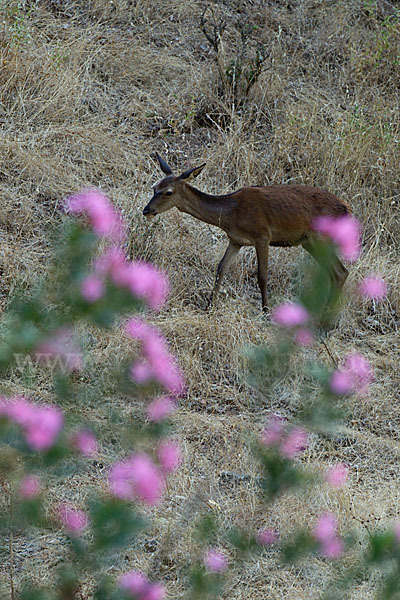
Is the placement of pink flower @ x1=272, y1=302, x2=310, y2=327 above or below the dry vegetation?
above

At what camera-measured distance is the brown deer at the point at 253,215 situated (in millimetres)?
6840

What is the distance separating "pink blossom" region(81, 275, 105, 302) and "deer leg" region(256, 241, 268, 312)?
505 centimetres

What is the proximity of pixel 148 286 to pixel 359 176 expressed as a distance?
631 cm

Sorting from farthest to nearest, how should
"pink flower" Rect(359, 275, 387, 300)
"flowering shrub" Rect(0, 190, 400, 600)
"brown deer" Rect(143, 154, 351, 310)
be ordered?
"pink flower" Rect(359, 275, 387, 300)
"brown deer" Rect(143, 154, 351, 310)
"flowering shrub" Rect(0, 190, 400, 600)

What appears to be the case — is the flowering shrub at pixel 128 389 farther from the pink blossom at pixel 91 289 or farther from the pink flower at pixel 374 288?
the pink flower at pixel 374 288

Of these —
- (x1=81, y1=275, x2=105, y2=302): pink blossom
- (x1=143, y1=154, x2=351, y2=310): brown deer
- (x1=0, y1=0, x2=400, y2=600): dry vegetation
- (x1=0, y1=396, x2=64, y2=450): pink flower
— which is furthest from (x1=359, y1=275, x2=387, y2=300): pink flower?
(x1=81, y1=275, x2=105, y2=302): pink blossom

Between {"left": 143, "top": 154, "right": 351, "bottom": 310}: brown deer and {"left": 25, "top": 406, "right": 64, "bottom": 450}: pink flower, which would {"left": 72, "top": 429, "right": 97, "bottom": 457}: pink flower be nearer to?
{"left": 25, "top": 406, "right": 64, "bottom": 450}: pink flower

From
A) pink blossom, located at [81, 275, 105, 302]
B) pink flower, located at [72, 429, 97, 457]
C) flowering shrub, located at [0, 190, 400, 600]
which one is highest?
pink blossom, located at [81, 275, 105, 302]

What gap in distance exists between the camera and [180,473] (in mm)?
4906

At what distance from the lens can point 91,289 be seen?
70.9 inches

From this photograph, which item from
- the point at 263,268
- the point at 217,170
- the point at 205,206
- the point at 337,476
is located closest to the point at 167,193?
the point at 205,206

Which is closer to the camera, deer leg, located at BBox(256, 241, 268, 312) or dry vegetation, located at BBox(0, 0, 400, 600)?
dry vegetation, located at BBox(0, 0, 400, 600)

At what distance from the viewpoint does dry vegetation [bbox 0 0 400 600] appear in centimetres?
468

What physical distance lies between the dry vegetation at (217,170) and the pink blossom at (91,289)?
233 cm
